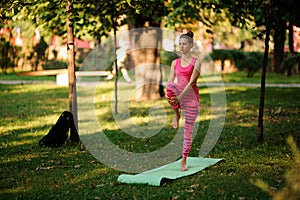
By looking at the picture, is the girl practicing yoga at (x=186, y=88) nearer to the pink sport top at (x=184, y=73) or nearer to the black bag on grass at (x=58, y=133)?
the pink sport top at (x=184, y=73)

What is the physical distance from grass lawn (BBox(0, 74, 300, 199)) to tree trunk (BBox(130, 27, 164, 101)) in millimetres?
2330

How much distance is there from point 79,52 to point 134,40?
64.2 ft

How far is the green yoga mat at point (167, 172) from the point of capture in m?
7.19

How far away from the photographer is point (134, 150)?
9.75m

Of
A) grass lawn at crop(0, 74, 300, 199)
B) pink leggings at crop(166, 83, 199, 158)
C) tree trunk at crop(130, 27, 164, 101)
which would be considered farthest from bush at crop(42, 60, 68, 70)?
pink leggings at crop(166, 83, 199, 158)

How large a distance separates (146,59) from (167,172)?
11.1 m

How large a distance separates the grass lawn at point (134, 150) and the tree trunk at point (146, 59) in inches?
91.7

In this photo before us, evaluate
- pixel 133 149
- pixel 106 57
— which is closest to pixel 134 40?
pixel 133 149

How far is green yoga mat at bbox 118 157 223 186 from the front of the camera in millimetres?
7188

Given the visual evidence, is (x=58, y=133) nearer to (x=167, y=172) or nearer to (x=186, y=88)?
(x=167, y=172)

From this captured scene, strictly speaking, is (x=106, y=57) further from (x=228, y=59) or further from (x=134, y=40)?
(x=134, y=40)

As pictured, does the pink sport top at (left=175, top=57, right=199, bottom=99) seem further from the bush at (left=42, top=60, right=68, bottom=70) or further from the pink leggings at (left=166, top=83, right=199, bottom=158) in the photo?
the bush at (left=42, top=60, right=68, bottom=70)

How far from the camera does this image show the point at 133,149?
9844mm

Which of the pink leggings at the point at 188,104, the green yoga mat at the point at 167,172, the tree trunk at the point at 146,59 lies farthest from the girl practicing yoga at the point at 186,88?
the tree trunk at the point at 146,59
